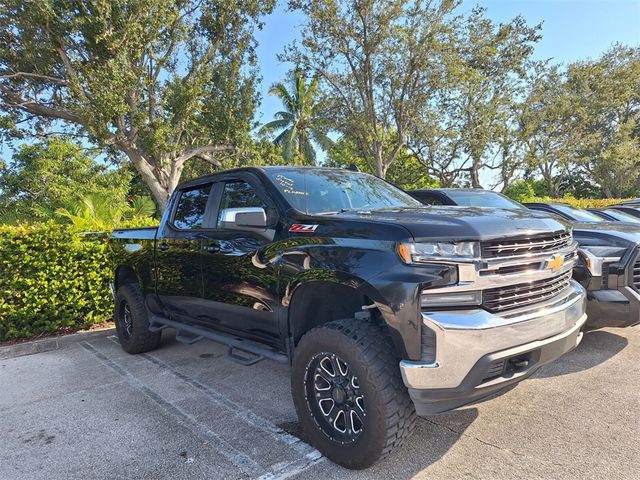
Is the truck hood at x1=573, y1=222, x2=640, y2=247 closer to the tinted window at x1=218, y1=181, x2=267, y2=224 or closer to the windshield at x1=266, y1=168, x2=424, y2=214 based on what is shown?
the windshield at x1=266, y1=168, x2=424, y2=214

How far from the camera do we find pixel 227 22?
580 inches

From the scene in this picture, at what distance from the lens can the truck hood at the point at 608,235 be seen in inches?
184

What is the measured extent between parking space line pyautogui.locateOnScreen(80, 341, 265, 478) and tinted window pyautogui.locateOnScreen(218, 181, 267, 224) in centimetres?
174

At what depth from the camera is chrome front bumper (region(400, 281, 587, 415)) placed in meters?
2.34

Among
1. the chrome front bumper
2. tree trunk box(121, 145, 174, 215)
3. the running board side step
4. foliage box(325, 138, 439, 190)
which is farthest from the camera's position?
foliage box(325, 138, 439, 190)

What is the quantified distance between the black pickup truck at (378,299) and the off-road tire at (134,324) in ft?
5.39

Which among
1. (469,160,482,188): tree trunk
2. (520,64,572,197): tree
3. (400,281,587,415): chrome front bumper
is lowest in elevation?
(400,281,587,415): chrome front bumper

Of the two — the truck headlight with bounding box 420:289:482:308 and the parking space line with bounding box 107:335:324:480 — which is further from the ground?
the truck headlight with bounding box 420:289:482:308

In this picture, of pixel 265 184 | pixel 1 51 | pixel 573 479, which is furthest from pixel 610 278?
pixel 1 51

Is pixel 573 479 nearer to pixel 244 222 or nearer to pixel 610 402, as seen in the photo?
pixel 610 402

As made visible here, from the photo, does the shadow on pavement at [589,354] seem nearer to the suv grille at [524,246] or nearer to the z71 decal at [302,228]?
the suv grille at [524,246]

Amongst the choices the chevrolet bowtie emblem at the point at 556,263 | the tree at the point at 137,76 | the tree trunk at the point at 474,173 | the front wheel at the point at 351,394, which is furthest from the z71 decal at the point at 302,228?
the tree trunk at the point at 474,173

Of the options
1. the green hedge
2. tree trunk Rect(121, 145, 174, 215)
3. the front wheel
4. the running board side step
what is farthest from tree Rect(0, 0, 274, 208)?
the front wheel

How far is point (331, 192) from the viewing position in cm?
369
